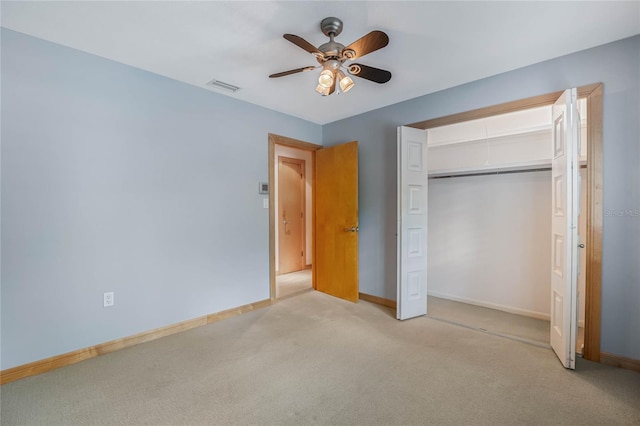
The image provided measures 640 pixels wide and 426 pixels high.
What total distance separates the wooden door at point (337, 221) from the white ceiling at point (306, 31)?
1309mm

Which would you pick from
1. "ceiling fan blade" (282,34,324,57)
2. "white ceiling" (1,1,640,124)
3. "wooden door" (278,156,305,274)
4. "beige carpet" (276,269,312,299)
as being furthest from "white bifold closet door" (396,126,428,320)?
"wooden door" (278,156,305,274)

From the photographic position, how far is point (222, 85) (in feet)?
9.45

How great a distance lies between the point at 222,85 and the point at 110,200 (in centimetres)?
153

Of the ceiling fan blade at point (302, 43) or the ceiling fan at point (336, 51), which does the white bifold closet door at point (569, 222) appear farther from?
the ceiling fan blade at point (302, 43)

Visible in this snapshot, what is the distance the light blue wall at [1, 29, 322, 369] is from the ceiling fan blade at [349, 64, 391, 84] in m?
1.73

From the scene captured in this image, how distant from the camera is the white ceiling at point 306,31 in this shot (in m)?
1.77

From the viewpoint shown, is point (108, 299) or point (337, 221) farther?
point (337, 221)

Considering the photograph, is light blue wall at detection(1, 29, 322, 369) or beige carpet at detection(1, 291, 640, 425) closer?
beige carpet at detection(1, 291, 640, 425)

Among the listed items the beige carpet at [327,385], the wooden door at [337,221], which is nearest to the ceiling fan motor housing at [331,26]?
the wooden door at [337,221]

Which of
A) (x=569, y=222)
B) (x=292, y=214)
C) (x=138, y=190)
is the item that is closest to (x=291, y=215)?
(x=292, y=214)

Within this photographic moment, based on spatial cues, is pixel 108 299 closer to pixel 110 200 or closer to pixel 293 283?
pixel 110 200

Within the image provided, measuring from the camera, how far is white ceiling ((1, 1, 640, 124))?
69.6 inches

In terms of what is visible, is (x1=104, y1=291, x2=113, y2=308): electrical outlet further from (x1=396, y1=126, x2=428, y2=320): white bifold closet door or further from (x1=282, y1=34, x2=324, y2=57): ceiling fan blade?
(x1=396, y1=126, x2=428, y2=320): white bifold closet door

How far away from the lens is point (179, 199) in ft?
9.13
